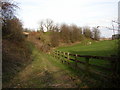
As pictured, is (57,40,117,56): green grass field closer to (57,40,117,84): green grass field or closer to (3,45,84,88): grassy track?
(57,40,117,84): green grass field

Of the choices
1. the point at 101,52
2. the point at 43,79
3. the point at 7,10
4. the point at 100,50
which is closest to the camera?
the point at 43,79

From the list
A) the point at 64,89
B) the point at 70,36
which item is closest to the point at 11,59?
the point at 64,89

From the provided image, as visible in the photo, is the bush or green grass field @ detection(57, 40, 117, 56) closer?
green grass field @ detection(57, 40, 117, 56)

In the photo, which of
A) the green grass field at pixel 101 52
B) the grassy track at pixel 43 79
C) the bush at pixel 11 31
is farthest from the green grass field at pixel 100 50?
the bush at pixel 11 31

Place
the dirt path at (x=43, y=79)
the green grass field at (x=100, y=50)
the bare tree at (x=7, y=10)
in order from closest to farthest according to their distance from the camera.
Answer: the green grass field at (x=100, y=50), the dirt path at (x=43, y=79), the bare tree at (x=7, y=10)

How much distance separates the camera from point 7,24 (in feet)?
38.4

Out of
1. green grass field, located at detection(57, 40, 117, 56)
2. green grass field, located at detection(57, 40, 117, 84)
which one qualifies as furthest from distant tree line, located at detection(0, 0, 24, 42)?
green grass field, located at detection(57, 40, 117, 56)

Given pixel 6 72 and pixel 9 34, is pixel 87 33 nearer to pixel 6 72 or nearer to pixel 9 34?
pixel 9 34

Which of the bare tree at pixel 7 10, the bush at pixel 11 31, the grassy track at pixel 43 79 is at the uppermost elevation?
the bare tree at pixel 7 10

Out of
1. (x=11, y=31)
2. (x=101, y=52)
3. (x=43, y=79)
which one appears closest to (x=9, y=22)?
(x=11, y=31)

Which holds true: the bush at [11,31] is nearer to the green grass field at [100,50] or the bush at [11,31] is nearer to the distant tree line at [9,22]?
the distant tree line at [9,22]

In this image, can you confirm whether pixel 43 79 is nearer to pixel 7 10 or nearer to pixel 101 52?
pixel 7 10

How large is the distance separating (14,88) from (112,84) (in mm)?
3775

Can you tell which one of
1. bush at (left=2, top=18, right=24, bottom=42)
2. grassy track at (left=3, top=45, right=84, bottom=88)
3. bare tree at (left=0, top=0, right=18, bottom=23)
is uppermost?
bare tree at (left=0, top=0, right=18, bottom=23)
